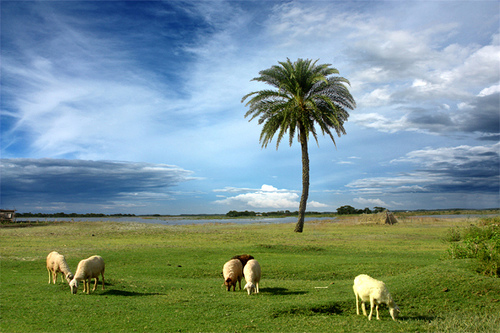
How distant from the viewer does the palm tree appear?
117 feet

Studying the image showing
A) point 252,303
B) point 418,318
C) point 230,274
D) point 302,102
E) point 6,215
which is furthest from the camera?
point 6,215

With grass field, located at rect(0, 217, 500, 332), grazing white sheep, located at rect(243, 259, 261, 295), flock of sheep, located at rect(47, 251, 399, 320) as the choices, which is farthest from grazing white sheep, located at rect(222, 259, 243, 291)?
grazing white sheep, located at rect(243, 259, 261, 295)

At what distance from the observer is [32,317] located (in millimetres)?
8773

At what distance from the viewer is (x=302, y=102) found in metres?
35.9

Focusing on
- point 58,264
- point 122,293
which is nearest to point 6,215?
point 58,264

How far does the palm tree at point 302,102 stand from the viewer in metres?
35.6

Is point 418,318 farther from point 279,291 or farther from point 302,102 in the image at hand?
point 302,102

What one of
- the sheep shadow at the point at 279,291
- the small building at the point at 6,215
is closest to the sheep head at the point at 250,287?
the sheep shadow at the point at 279,291

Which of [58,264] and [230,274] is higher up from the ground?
[58,264]

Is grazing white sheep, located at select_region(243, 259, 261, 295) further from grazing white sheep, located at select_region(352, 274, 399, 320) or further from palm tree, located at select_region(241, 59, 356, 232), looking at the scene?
palm tree, located at select_region(241, 59, 356, 232)

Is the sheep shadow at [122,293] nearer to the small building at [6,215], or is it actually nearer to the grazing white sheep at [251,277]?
the grazing white sheep at [251,277]

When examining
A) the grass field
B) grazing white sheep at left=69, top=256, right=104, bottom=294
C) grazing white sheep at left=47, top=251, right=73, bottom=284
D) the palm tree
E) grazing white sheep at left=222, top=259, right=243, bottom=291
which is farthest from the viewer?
the palm tree

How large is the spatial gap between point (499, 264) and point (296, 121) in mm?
25812

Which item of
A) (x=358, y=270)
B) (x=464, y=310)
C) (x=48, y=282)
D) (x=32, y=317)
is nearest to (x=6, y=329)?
(x=32, y=317)
